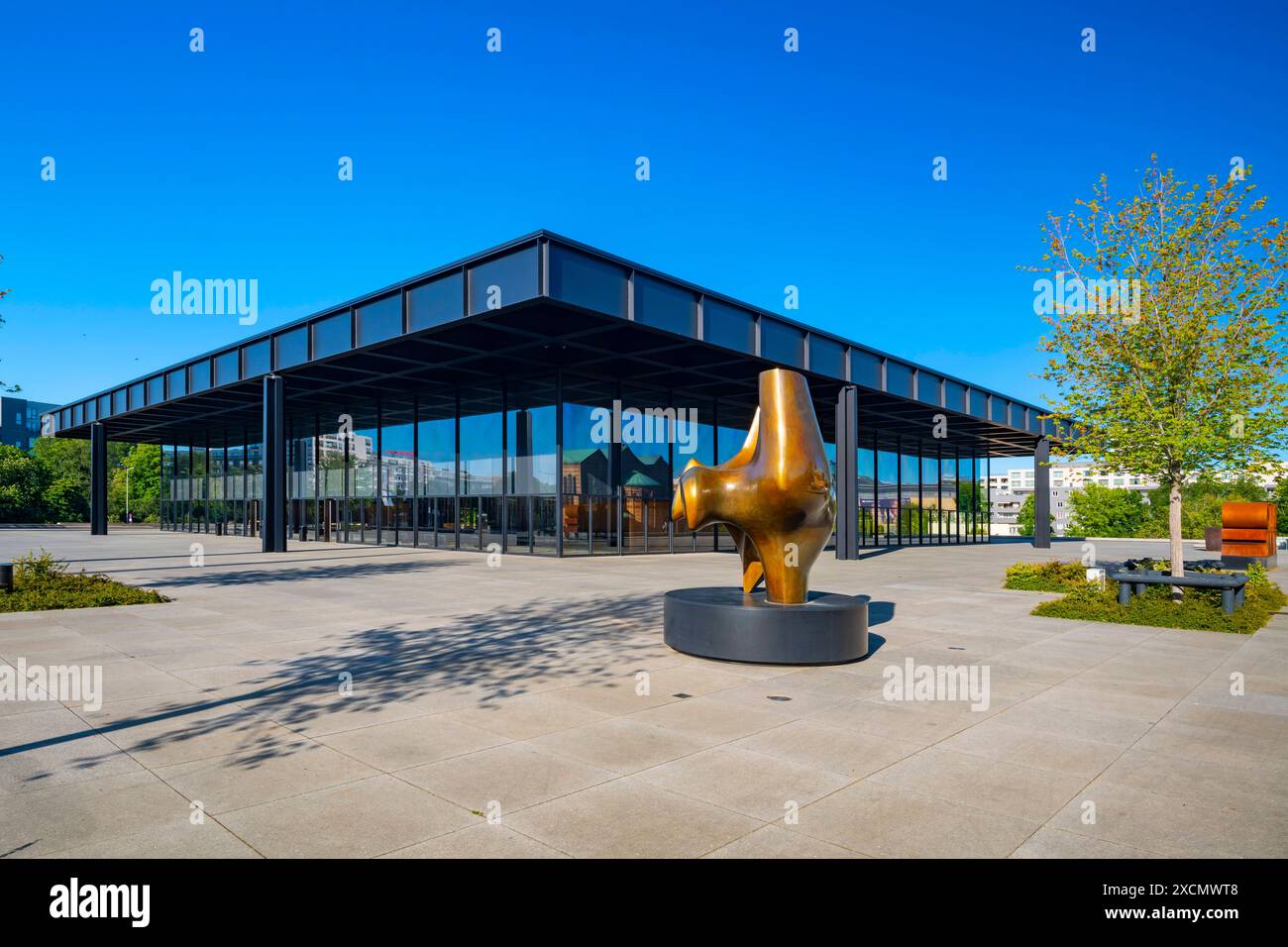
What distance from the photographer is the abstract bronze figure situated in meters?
9.28

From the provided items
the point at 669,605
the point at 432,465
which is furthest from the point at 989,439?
the point at 669,605

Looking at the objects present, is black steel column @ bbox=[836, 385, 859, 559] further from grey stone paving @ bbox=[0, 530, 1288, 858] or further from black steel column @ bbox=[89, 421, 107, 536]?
black steel column @ bbox=[89, 421, 107, 536]

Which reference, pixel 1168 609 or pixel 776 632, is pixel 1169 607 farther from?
pixel 776 632

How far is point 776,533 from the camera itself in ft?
32.5

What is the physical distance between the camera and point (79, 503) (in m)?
81.9

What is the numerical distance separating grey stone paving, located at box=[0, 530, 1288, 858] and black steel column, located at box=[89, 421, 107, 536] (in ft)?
132

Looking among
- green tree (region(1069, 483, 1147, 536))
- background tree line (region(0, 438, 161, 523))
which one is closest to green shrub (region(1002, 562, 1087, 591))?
green tree (region(1069, 483, 1147, 536))

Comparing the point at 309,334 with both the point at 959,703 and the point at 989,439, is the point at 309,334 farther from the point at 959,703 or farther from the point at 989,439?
the point at 989,439

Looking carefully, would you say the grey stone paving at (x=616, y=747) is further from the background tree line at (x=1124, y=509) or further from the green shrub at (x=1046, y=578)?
the background tree line at (x=1124, y=509)

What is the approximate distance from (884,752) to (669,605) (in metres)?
4.53

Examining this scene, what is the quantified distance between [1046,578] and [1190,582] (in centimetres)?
489

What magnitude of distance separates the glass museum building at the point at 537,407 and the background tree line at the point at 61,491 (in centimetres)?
3872

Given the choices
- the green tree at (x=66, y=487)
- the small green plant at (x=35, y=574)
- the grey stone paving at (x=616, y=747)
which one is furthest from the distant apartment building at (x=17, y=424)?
the grey stone paving at (x=616, y=747)
